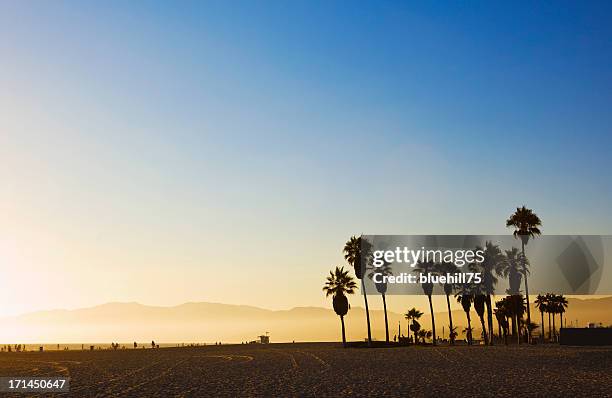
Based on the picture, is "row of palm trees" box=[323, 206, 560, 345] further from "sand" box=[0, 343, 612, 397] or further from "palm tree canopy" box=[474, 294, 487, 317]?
"sand" box=[0, 343, 612, 397]

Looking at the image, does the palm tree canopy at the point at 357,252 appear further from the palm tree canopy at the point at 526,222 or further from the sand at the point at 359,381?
the sand at the point at 359,381

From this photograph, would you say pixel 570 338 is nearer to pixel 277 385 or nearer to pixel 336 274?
pixel 336 274

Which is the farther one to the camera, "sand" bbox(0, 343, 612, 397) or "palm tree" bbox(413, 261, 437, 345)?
"palm tree" bbox(413, 261, 437, 345)

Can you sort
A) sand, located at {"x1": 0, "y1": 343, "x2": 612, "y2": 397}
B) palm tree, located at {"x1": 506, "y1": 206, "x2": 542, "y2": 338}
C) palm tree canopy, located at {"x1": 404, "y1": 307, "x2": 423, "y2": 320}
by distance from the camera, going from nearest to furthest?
1. sand, located at {"x1": 0, "y1": 343, "x2": 612, "y2": 397}
2. palm tree, located at {"x1": 506, "y1": 206, "x2": 542, "y2": 338}
3. palm tree canopy, located at {"x1": 404, "y1": 307, "x2": 423, "y2": 320}

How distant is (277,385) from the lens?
3117 cm

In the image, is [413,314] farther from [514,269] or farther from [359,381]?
[359,381]

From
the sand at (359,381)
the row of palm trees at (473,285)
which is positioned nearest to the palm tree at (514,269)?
the row of palm trees at (473,285)

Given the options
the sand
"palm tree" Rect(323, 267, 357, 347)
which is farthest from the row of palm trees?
the sand

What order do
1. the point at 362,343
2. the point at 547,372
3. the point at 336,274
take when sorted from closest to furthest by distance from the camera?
the point at 547,372, the point at 362,343, the point at 336,274

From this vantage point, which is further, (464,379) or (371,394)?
(464,379)

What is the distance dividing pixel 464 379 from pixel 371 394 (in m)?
8.70

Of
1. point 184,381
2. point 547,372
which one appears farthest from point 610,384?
point 184,381

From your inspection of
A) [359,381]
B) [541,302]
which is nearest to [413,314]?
[541,302]

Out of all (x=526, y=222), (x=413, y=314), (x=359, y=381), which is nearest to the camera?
(x=359, y=381)
